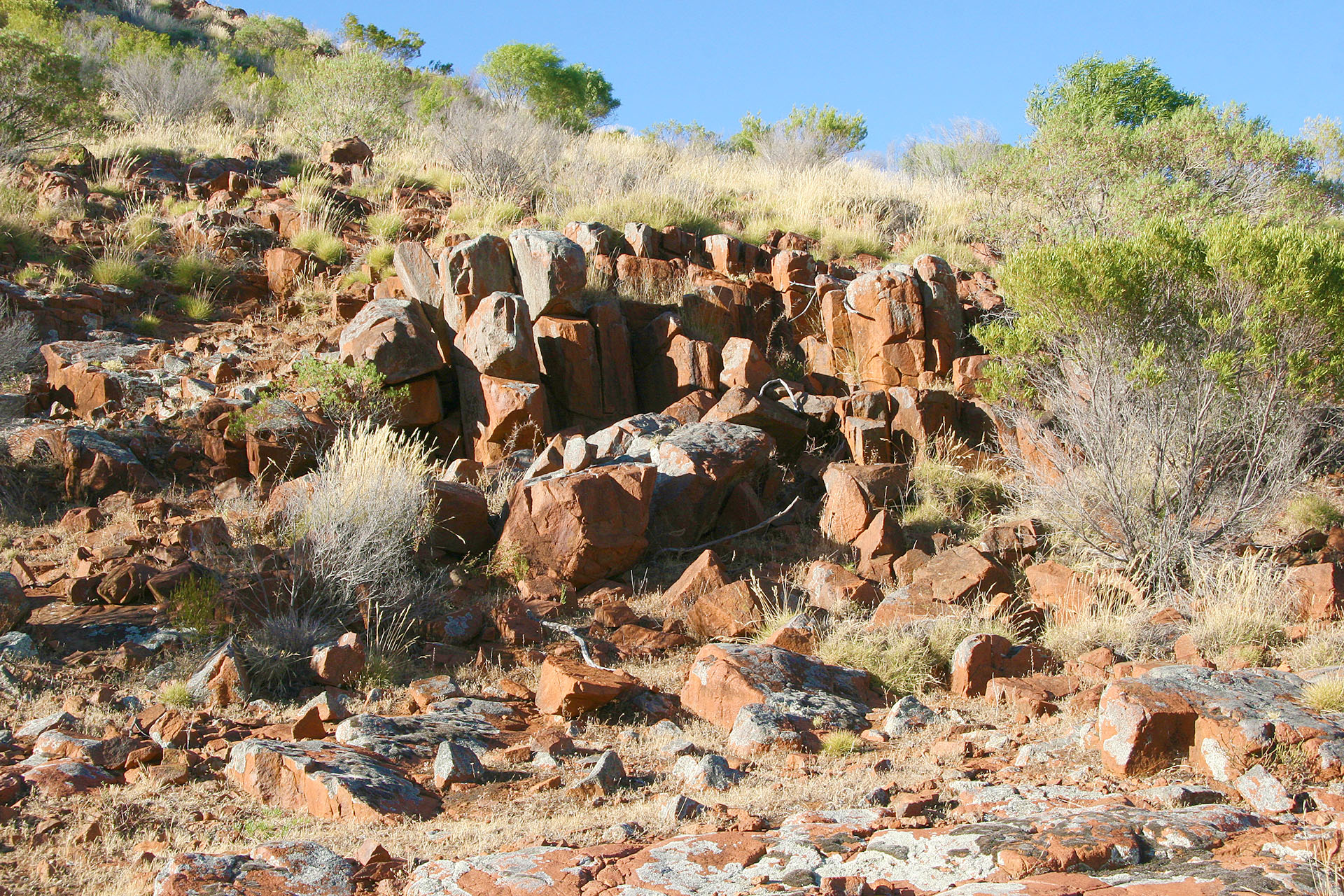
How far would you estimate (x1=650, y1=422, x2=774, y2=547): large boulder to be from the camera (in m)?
8.84

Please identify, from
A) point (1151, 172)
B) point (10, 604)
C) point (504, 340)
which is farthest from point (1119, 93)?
point (10, 604)

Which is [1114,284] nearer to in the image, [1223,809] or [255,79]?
[1223,809]

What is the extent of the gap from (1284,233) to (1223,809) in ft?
19.2

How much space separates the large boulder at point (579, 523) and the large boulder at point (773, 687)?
2.07 m

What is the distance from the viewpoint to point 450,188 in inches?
632

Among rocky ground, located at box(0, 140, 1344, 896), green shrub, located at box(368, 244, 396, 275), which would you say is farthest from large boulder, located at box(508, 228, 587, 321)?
green shrub, located at box(368, 244, 396, 275)

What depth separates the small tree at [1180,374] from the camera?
784 cm

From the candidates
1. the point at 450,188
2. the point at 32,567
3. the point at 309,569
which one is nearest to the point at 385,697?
the point at 309,569

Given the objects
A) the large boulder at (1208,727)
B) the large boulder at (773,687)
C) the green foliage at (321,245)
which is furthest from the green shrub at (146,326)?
the large boulder at (1208,727)

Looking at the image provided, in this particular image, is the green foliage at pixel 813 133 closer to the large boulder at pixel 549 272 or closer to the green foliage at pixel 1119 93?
the green foliage at pixel 1119 93

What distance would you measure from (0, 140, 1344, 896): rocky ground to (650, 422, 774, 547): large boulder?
0.13 feet

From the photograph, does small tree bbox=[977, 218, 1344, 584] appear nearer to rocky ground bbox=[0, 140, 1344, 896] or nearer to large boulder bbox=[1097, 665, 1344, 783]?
rocky ground bbox=[0, 140, 1344, 896]

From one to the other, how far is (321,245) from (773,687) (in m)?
10.2

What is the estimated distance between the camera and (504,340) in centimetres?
1028
